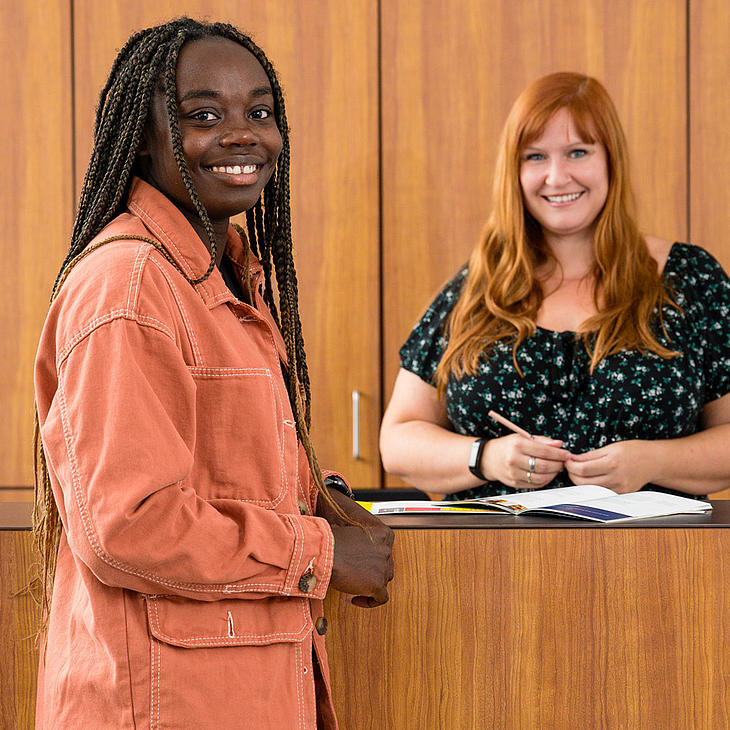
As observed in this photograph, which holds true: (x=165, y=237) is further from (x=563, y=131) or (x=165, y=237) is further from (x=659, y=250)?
(x=659, y=250)

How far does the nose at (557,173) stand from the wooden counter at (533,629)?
0.87 metres

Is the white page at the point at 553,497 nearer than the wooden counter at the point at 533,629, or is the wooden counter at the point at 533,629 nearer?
the wooden counter at the point at 533,629

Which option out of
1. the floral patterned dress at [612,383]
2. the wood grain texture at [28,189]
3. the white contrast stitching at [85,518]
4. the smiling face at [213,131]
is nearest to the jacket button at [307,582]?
the white contrast stitching at [85,518]

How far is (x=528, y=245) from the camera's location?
80.4 inches

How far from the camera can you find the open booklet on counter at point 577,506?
4.33ft

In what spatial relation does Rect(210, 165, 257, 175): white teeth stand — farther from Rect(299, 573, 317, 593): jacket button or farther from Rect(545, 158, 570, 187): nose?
Rect(545, 158, 570, 187): nose

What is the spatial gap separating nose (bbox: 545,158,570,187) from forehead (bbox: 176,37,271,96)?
0.96 meters

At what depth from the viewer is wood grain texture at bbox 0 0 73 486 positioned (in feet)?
8.53

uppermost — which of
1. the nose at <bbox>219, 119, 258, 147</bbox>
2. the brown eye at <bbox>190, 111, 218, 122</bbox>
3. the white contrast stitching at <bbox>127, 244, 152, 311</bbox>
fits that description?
the brown eye at <bbox>190, 111, 218, 122</bbox>

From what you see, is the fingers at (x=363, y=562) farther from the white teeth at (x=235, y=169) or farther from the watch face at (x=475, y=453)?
the watch face at (x=475, y=453)

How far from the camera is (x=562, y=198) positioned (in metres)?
1.98

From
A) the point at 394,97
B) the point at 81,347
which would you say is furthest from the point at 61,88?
the point at 81,347

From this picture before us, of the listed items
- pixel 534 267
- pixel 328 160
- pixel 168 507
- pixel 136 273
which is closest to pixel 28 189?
pixel 328 160

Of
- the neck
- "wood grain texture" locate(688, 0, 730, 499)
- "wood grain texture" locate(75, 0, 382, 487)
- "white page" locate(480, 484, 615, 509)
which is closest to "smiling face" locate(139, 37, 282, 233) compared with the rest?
"white page" locate(480, 484, 615, 509)
